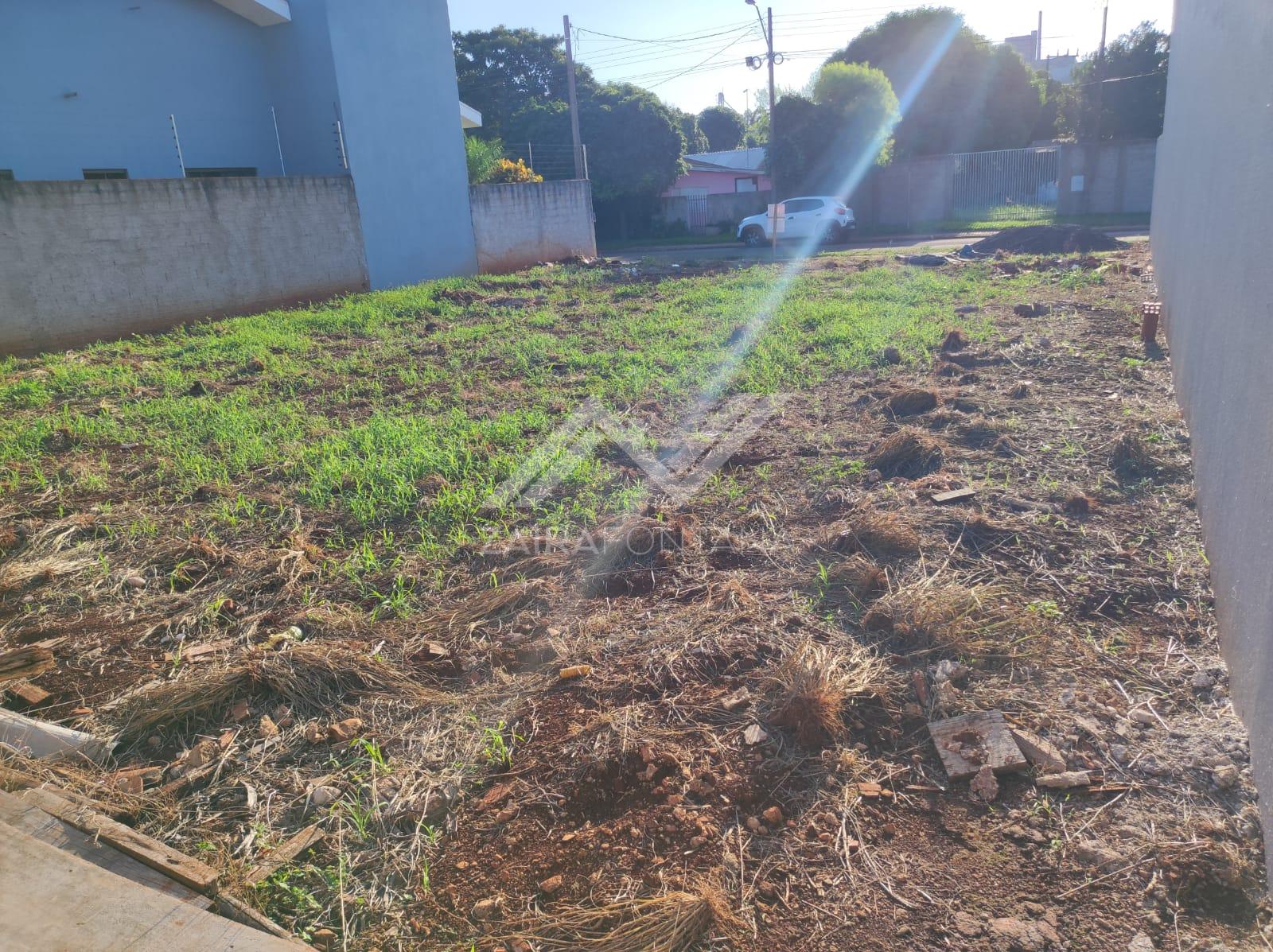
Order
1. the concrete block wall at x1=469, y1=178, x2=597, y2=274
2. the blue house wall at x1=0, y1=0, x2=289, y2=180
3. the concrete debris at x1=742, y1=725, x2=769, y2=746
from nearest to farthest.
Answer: the concrete debris at x1=742, y1=725, x2=769, y2=746
the blue house wall at x1=0, y1=0, x2=289, y2=180
the concrete block wall at x1=469, y1=178, x2=597, y2=274

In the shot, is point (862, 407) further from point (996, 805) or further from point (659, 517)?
point (996, 805)

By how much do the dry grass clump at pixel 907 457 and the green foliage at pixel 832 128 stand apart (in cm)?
2434

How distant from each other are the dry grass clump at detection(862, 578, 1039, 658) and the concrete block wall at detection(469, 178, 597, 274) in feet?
56.8

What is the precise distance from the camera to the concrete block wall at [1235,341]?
251 cm

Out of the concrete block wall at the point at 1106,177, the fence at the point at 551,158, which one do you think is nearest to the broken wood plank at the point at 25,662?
the fence at the point at 551,158

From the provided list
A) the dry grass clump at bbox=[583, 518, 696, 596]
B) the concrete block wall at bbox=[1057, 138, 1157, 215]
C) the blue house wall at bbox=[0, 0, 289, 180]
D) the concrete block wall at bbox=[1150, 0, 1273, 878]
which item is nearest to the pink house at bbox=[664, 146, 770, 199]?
the concrete block wall at bbox=[1057, 138, 1157, 215]

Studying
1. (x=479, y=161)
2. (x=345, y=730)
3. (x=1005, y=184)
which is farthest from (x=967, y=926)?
(x=1005, y=184)

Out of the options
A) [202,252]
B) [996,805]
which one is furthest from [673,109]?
[996,805]

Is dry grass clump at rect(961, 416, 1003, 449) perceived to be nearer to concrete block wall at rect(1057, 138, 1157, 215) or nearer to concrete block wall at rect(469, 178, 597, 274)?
concrete block wall at rect(469, 178, 597, 274)

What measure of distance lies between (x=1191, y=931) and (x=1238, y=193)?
3355mm

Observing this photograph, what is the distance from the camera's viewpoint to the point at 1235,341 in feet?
11.4

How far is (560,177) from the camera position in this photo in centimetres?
2964

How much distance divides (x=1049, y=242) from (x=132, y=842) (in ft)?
60.1

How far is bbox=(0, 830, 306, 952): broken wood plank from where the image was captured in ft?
6.61
